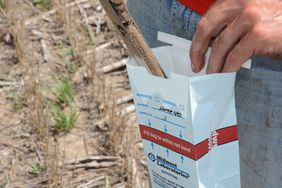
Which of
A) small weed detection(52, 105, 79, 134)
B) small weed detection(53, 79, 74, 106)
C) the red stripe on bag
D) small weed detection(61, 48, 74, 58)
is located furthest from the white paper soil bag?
small weed detection(61, 48, 74, 58)

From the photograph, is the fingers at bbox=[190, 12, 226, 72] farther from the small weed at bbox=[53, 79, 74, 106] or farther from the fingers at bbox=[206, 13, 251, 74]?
the small weed at bbox=[53, 79, 74, 106]

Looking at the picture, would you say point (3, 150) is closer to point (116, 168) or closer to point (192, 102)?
point (116, 168)

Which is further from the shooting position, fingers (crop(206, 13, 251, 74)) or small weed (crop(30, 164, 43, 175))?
small weed (crop(30, 164, 43, 175))

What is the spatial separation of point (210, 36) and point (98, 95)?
5.34 ft

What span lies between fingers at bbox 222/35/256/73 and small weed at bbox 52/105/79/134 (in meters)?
1.43

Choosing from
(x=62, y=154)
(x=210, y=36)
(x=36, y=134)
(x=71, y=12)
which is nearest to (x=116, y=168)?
(x=62, y=154)

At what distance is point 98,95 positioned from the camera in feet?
8.41

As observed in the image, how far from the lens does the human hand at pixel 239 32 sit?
2.96ft

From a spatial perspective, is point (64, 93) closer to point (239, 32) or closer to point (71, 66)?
point (71, 66)

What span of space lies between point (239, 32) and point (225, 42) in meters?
0.03

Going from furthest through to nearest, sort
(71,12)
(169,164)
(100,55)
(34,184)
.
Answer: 1. (71,12)
2. (100,55)
3. (34,184)
4. (169,164)

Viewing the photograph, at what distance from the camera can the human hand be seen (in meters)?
0.90

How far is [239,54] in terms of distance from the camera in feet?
3.08

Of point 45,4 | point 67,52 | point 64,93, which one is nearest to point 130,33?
point 64,93
